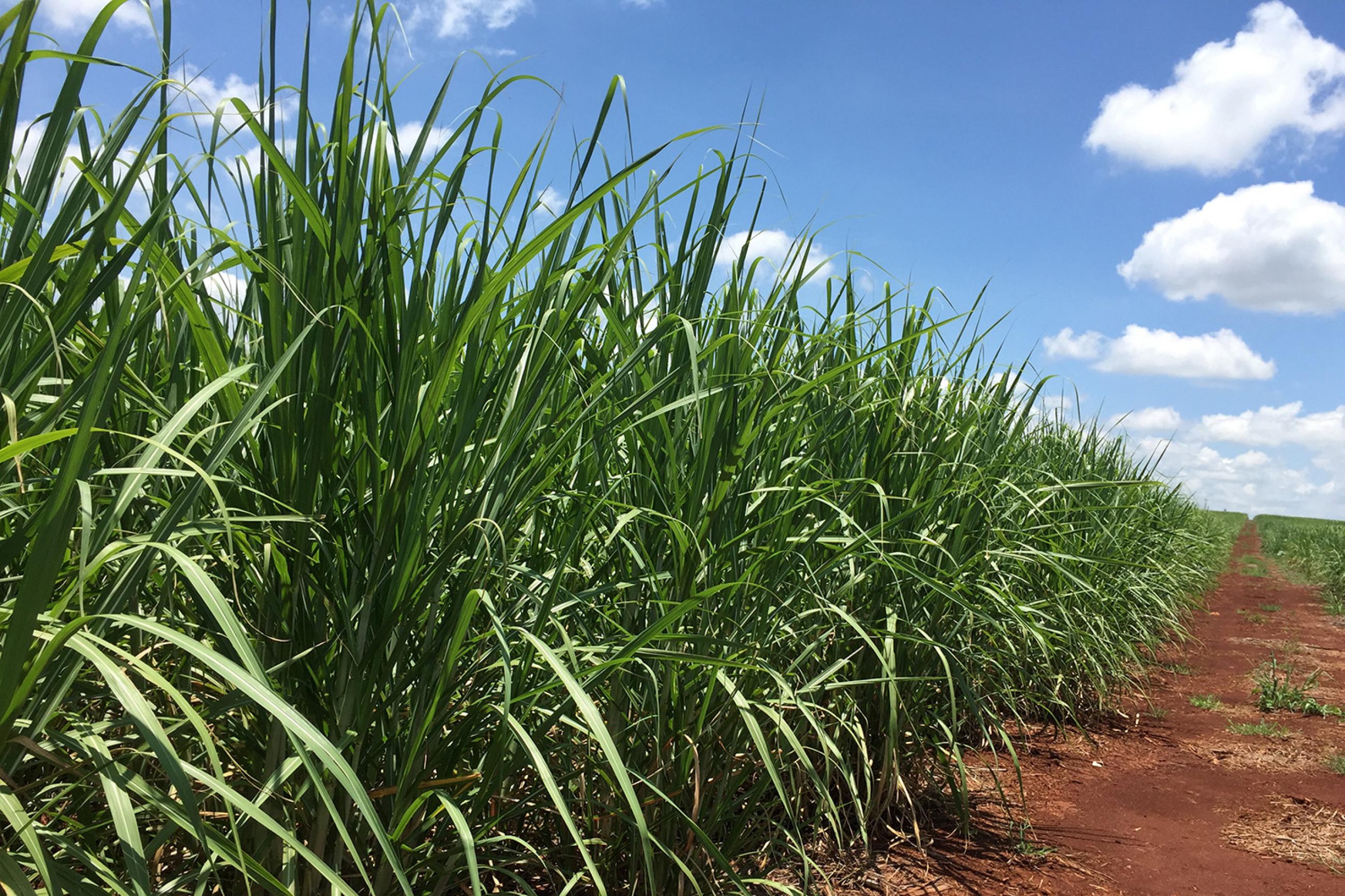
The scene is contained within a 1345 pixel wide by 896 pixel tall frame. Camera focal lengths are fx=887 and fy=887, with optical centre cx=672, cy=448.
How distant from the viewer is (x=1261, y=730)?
416 cm

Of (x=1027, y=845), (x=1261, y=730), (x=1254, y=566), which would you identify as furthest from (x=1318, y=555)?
(x=1027, y=845)

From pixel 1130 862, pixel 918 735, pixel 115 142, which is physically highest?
pixel 115 142

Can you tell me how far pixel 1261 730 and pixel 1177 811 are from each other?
5.03ft

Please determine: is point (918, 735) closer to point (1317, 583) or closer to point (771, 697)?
point (771, 697)

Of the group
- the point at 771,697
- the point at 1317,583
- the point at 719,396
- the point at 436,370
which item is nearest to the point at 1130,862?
the point at 771,697

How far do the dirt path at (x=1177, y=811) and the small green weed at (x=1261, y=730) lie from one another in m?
0.03

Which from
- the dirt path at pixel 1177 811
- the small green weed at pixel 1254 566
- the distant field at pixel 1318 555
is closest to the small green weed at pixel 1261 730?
the dirt path at pixel 1177 811

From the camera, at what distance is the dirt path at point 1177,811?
A: 2.31 metres

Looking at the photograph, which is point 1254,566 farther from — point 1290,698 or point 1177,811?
point 1177,811

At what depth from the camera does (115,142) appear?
0.90 meters

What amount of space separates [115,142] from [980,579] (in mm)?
1975

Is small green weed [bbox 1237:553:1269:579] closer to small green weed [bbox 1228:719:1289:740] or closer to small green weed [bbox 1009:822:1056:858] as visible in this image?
small green weed [bbox 1228:719:1289:740]

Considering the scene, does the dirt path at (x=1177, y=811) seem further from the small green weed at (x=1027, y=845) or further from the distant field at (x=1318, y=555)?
the distant field at (x=1318, y=555)

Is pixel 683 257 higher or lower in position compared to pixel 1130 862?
higher
